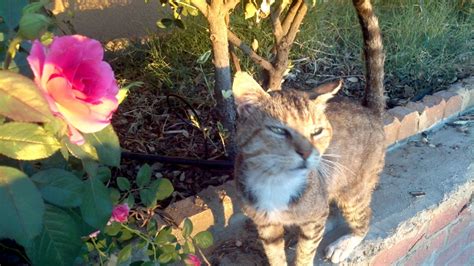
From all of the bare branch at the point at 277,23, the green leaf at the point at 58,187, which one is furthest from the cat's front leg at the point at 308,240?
the green leaf at the point at 58,187

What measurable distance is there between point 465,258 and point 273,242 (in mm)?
1395

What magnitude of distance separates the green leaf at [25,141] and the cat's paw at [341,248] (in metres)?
1.35

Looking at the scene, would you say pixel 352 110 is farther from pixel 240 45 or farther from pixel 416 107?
pixel 416 107

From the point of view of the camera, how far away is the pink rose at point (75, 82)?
894 millimetres

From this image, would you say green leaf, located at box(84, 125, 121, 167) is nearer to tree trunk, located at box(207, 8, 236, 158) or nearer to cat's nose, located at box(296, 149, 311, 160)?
cat's nose, located at box(296, 149, 311, 160)

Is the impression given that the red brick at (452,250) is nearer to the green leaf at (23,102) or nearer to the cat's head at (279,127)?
the cat's head at (279,127)

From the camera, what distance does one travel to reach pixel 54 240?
1143mm

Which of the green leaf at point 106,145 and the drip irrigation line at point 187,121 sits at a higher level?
the green leaf at point 106,145

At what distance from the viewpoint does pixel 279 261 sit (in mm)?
1969

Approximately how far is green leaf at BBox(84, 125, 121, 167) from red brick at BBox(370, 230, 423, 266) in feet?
4.43

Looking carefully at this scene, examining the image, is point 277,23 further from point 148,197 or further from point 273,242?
point 148,197

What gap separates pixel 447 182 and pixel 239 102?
1209 millimetres

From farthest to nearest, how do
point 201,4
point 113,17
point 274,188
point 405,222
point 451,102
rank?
point 113,17 < point 451,102 < point 405,222 < point 201,4 < point 274,188

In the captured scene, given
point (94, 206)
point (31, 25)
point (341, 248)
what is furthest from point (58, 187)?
point (341, 248)
